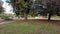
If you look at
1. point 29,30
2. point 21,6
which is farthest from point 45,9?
point 29,30

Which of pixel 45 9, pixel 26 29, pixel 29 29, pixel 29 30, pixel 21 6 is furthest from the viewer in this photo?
pixel 21 6

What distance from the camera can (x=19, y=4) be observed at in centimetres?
3155

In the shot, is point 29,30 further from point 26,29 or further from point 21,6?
point 21,6

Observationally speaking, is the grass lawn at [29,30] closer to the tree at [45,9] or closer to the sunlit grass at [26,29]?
the sunlit grass at [26,29]

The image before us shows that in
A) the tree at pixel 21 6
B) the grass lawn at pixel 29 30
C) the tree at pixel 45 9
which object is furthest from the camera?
the tree at pixel 21 6

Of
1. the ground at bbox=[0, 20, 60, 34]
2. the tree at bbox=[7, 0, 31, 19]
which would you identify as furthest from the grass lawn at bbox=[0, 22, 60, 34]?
the tree at bbox=[7, 0, 31, 19]

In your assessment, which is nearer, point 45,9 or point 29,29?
point 29,29

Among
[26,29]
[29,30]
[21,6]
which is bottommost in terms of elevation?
[26,29]

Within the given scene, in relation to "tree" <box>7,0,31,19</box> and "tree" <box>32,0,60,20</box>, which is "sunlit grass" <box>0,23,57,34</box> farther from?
"tree" <box>7,0,31,19</box>

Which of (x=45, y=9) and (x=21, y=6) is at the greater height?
(x=21, y=6)

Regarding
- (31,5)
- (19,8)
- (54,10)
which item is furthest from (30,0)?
(54,10)

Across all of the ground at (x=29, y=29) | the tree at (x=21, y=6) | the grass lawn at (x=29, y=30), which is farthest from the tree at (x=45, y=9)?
the grass lawn at (x=29, y=30)

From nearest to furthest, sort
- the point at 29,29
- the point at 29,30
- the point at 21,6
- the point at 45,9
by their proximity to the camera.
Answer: the point at 29,30
the point at 29,29
the point at 45,9
the point at 21,6

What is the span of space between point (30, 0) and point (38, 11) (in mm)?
2693
